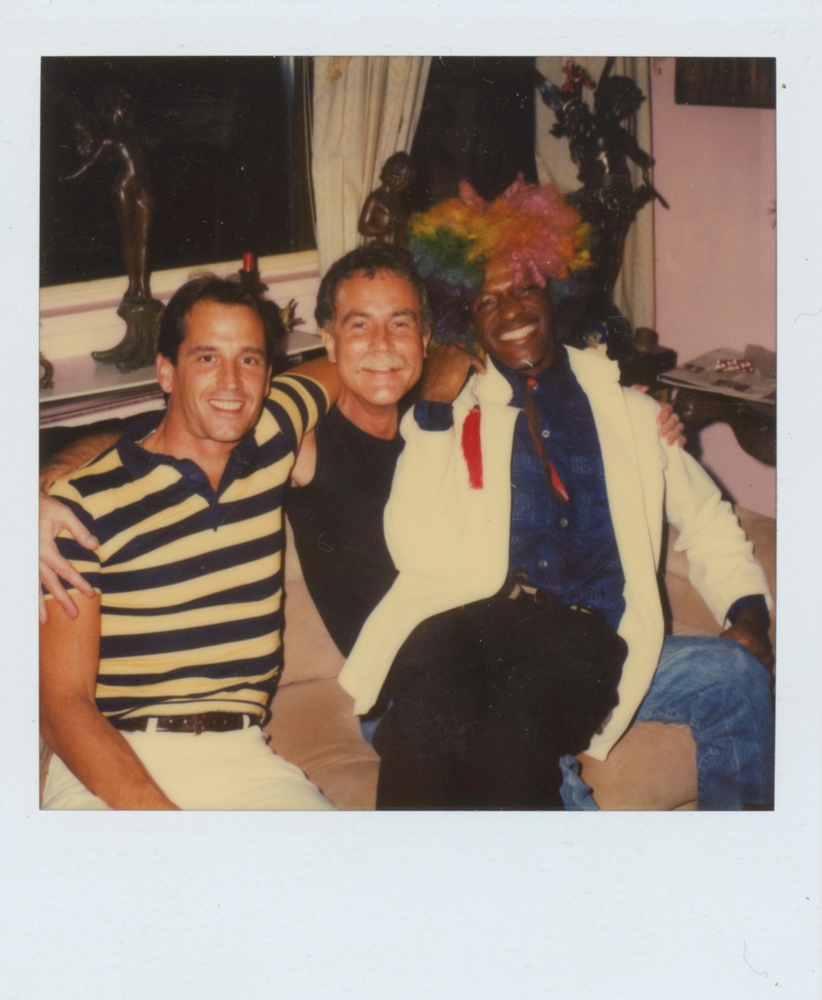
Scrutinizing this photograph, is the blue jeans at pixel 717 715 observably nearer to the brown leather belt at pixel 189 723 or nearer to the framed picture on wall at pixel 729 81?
the brown leather belt at pixel 189 723

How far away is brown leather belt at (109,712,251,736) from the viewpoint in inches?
65.1

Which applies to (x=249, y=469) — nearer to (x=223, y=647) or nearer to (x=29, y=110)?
(x=223, y=647)

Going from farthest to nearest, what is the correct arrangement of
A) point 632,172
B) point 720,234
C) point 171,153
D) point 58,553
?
1. point 632,172
2. point 720,234
3. point 171,153
4. point 58,553

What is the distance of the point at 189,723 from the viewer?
1.67 meters

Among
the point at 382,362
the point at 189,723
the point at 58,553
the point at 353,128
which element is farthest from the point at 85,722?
the point at 353,128

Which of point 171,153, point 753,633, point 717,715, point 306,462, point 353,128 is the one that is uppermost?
point 353,128

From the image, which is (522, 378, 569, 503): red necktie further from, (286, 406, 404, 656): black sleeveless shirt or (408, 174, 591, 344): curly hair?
(286, 406, 404, 656): black sleeveless shirt

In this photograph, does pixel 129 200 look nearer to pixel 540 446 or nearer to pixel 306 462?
pixel 306 462

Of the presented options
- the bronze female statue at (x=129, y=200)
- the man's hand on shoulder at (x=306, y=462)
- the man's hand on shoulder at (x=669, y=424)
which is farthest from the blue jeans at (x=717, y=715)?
the bronze female statue at (x=129, y=200)

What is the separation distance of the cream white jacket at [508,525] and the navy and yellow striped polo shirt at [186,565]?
0.23m

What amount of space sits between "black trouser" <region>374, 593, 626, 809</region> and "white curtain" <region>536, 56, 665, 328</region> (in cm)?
72

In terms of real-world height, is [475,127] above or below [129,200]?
above

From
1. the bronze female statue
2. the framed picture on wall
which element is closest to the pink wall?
the framed picture on wall

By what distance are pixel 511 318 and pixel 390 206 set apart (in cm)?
35
